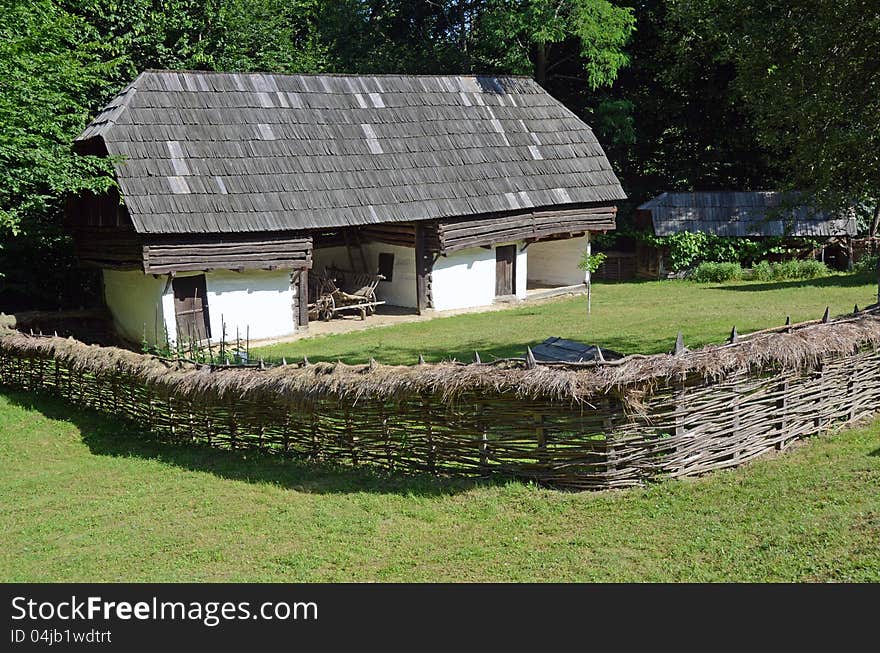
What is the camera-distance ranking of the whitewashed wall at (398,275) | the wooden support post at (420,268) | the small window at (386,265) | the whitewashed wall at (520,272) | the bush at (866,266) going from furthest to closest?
the bush at (866,266) → the whitewashed wall at (520,272) → the small window at (386,265) → the whitewashed wall at (398,275) → the wooden support post at (420,268)

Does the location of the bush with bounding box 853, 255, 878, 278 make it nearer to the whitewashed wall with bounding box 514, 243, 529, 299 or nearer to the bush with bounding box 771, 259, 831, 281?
the bush with bounding box 771, 259, 831, 281

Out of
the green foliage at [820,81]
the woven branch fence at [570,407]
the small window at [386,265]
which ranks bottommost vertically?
the woven branch fence at [570,407]

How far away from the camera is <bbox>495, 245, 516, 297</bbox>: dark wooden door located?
22703 millimetres

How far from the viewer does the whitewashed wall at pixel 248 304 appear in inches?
713

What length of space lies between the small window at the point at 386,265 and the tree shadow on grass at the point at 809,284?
8.18m

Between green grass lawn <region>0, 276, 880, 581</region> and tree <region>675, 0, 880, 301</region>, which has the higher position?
tree <region>675, 0, 880, 301</region>

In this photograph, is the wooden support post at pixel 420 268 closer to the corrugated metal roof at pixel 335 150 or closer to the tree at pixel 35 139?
the corrugated metal roof at pixel 335 150

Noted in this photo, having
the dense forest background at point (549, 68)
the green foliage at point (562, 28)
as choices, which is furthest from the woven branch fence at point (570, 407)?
the green foliage at point (562, 28)

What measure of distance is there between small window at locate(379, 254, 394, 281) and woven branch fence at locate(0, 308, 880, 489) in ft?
38.2

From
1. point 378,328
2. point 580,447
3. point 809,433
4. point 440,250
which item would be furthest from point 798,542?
point 440,250

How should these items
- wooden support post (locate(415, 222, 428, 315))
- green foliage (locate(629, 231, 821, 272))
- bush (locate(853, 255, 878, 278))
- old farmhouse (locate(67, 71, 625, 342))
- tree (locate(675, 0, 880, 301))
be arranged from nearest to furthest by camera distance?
1. tree (locate(675, 0, 880, 301))
2. old farmhouse (locate(67, 71, 625, 342))
3. wooden support post (locate(415, 222, 428, 315))
4. bush (locate(853, 255, 878, 278))
5. green foliage (locate(629, 231, 821, 272))

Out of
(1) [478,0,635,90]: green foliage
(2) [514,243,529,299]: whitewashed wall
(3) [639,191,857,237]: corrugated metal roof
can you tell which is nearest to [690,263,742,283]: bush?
(3) [639,191,857,237]: corrugated metal roof

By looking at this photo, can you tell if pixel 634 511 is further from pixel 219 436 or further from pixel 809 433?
pixel 219 436

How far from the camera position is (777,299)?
20125 mm
